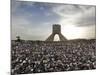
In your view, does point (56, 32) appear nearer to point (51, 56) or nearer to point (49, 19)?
point (49, 19)

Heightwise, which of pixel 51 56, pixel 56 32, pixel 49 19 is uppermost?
pixel 49 19

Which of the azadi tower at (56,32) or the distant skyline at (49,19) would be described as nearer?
the distant skyline at (49,19)

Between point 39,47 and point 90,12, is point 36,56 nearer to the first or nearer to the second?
point 39,47

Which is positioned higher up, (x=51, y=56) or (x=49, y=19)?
(x=49, y=19)

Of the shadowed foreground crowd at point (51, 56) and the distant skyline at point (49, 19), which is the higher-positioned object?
the distant skyline at point (49, 19)

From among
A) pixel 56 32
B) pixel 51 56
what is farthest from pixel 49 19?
pixel 51 56
